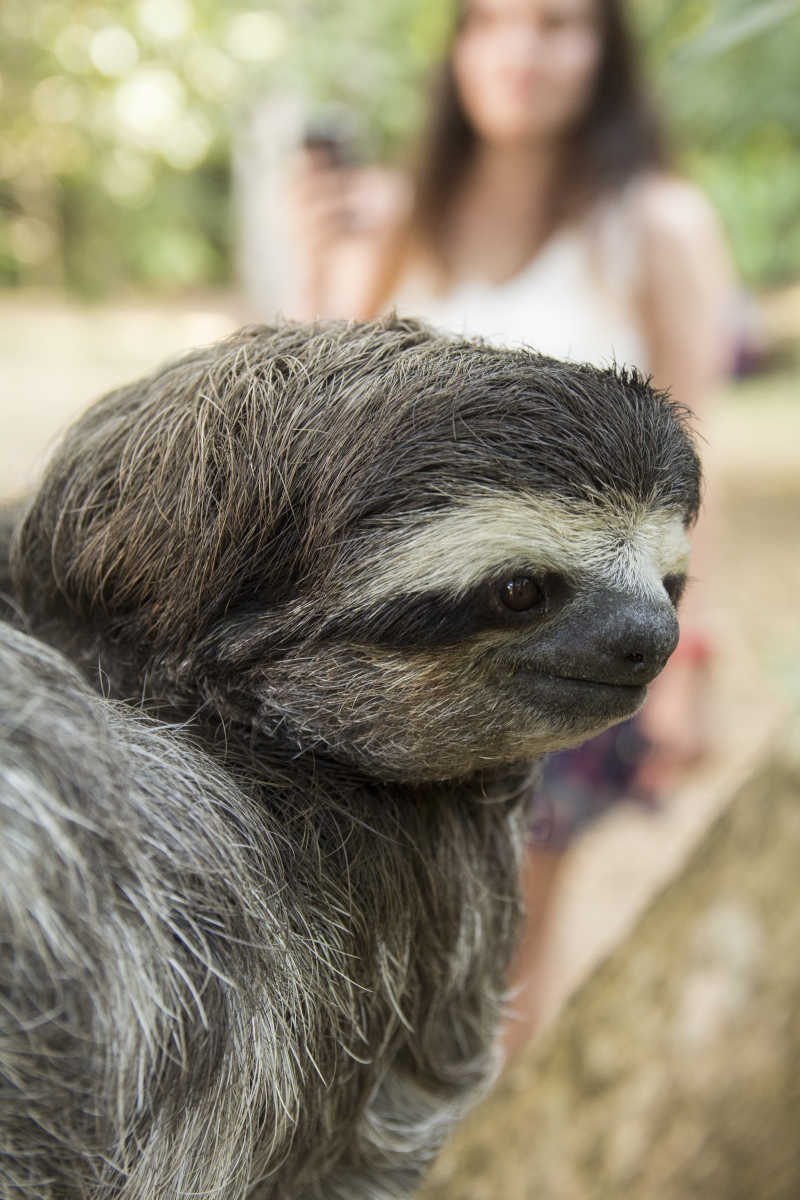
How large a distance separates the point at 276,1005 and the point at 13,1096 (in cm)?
24

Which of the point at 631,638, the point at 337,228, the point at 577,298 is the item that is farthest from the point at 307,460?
the point at 337,228

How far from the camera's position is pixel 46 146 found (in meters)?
10.6

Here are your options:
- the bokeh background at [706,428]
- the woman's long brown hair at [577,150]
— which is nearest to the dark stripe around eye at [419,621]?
the bokeh background at [706,428]

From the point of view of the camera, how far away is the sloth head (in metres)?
0.89

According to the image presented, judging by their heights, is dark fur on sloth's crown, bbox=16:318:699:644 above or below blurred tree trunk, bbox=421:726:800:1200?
above

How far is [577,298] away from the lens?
2.13m

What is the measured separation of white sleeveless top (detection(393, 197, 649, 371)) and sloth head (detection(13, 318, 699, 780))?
3.76 feet

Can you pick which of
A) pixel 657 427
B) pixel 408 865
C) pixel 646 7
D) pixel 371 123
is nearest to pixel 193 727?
pixel 408 865

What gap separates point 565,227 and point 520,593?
155cm

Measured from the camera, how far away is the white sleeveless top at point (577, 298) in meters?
2.09

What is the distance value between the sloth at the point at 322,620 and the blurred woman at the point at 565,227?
1.10 metres

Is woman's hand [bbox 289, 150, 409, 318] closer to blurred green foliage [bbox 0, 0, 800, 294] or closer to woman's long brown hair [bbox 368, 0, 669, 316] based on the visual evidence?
woman's long brown hair [bbox 368, 0, 669, 316]

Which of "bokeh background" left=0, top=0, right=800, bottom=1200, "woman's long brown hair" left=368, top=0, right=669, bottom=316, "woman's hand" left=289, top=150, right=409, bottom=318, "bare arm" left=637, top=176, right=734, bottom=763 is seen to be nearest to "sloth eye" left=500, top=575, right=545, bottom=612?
"bokeh background" left=0, top=0, right=800, bottom=1200

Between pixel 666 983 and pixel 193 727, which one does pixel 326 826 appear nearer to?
pixel 193 727
